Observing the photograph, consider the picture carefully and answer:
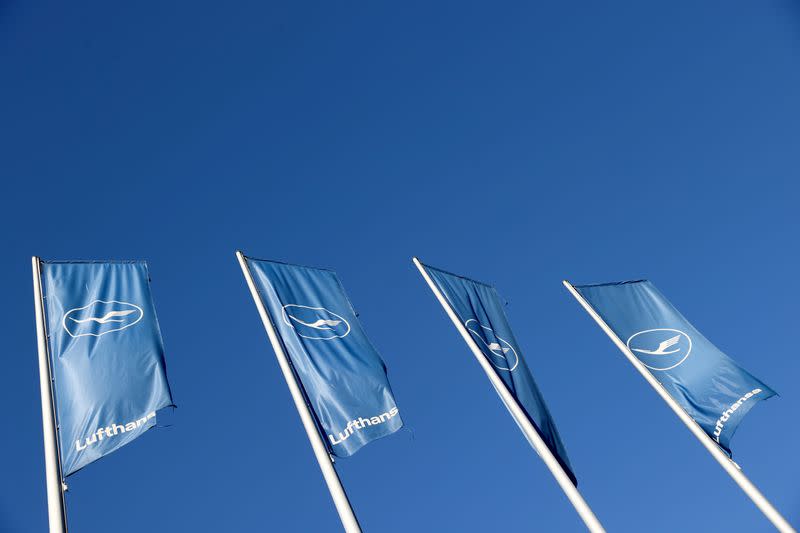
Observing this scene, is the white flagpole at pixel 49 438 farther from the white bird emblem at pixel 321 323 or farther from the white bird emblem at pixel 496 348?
the white bird emblem at pixel 496 348

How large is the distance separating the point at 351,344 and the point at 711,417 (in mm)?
6875

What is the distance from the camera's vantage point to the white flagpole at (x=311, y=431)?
6.97m

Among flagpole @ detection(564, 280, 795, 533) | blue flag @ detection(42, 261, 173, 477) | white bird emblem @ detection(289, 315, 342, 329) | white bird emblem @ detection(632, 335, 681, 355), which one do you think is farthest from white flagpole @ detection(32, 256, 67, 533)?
white bird emblem @ detection(632, 335, 681, 355)

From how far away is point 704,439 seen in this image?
425 inches

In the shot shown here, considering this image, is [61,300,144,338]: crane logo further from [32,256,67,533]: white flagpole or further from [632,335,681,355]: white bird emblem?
[632,335,681,355]: white bird emblem

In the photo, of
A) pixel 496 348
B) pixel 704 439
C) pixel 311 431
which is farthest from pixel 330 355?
pixel 704 439

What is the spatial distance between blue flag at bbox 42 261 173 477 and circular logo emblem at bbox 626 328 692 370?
356 inches

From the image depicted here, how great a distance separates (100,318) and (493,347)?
637cm

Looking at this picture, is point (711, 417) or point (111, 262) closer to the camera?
point (111, 262)

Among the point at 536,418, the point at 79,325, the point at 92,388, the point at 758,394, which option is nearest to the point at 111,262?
the point at 79,325

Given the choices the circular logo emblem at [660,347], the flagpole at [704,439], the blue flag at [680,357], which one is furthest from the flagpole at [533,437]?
the circular logo emblem at [660,347]

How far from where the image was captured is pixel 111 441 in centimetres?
719

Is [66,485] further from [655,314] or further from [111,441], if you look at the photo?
[655,314]

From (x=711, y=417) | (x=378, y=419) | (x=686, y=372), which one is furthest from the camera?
(x=686, y=372)
